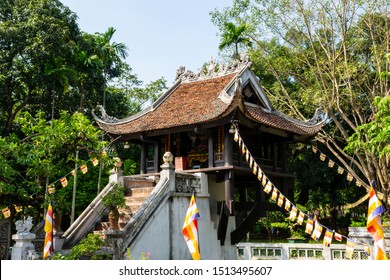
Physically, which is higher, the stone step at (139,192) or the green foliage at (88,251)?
the stone step at (139,192)

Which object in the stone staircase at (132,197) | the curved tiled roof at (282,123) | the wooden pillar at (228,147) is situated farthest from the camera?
the curved tiled roof at (282,123)

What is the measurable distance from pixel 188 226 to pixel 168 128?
5286 mm

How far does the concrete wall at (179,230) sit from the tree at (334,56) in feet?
22.0

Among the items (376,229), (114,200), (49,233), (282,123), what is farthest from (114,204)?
(282,123)

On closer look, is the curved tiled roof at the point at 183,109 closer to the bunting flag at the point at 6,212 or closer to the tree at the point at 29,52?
the bunting flag at the point at 6,212

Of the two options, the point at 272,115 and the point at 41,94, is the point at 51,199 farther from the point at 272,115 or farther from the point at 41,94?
the point at 41,94

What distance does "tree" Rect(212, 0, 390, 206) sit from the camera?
17656 mm

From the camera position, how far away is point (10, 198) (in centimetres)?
1014

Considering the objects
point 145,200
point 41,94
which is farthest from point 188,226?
point 41,94

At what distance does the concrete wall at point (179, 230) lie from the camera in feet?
35.1

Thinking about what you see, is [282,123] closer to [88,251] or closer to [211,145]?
[211,145]

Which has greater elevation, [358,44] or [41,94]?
[358,44]

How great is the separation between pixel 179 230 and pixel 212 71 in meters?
6.87

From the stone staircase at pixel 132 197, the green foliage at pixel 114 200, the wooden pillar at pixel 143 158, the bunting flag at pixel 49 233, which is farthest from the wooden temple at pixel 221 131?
the bunting flag at pixel 49 233
